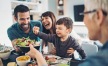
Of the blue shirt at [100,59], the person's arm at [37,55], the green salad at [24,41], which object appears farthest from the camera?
the green salad at [24,41]

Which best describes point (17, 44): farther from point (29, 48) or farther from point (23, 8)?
point (23, 8)

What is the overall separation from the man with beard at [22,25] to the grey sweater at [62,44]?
7 centimetres

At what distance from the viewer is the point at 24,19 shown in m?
1.08

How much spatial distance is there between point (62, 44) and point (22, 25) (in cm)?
29

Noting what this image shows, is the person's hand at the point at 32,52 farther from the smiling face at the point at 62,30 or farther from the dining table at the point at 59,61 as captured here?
the smiling face at the point at 62,30

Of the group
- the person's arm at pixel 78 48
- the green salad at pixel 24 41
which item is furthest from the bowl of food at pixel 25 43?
the person's arm at pixel 78 48

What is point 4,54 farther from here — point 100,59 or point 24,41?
point 100,59

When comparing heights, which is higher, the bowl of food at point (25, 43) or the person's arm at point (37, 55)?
the bowl of food at point (25, 43)

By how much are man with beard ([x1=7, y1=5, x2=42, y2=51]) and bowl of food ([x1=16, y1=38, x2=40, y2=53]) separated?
0.08ft

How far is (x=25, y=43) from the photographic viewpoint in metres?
1.08

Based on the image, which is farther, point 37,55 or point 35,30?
point 35,30

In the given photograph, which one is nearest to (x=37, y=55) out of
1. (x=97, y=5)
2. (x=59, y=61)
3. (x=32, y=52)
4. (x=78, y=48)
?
(x=32, y=52)

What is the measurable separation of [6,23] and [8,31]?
0.07 meters

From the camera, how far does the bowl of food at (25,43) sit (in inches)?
42.1
